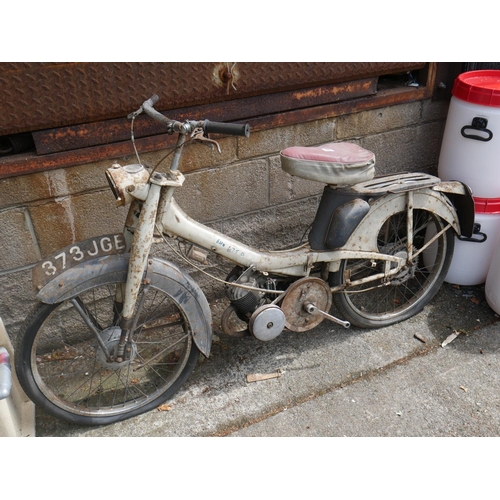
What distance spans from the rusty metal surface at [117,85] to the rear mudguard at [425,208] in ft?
3.08

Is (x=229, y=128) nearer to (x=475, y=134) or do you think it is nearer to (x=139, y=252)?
(x=139, y=252)

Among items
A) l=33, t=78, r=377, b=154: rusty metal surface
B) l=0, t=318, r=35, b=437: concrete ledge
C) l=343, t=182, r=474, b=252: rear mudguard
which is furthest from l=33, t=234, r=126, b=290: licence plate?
l=343, t=182, r=474, b=252: rear mudguard

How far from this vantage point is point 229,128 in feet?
7.45

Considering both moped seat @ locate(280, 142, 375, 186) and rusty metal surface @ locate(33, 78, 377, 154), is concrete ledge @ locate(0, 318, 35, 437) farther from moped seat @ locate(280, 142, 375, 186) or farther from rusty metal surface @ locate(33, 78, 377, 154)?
moped seat @ locate(280, 142, 375, 186)

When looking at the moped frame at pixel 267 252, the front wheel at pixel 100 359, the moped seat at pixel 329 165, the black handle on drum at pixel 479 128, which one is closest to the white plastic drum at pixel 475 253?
the moped frame at pixel 267 252

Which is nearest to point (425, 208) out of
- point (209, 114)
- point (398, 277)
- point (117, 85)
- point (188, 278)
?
point (398, 277)

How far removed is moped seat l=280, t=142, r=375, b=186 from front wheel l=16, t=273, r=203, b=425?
0.93 m

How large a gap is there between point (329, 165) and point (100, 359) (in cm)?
162

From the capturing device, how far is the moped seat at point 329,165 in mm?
2855

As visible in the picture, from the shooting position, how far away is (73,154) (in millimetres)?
2896

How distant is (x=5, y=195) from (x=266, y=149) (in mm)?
1608

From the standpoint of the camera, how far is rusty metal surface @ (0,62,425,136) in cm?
267

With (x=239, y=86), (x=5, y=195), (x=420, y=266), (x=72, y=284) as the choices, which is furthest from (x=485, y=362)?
(x=5, y=195)
